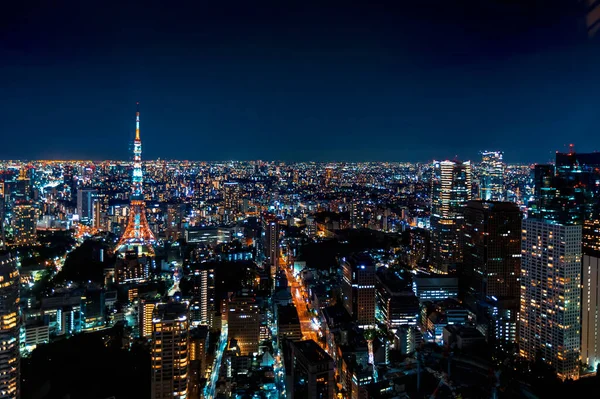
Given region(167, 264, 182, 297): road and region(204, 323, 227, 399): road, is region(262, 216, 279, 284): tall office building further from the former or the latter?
region(204, 323, 227, 399): road

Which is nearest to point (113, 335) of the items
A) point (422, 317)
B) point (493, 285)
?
point (422, 317)

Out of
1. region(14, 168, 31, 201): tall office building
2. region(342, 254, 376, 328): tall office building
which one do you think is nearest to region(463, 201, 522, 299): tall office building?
region(342, 254, 376, 328): tall office building

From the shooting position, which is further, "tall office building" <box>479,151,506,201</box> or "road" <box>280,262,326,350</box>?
"tall office building" <box>479,151,506,201</box>

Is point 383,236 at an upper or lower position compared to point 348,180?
lower

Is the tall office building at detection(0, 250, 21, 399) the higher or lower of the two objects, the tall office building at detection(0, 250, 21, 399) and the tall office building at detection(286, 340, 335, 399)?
the higher

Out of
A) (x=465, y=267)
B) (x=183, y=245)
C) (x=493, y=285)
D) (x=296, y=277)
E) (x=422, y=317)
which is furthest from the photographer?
(x=183, y=245)

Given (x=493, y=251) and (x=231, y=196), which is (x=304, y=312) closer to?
(x=493, y=251)

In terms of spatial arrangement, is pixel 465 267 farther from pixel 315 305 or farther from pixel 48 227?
pixel 48 227
